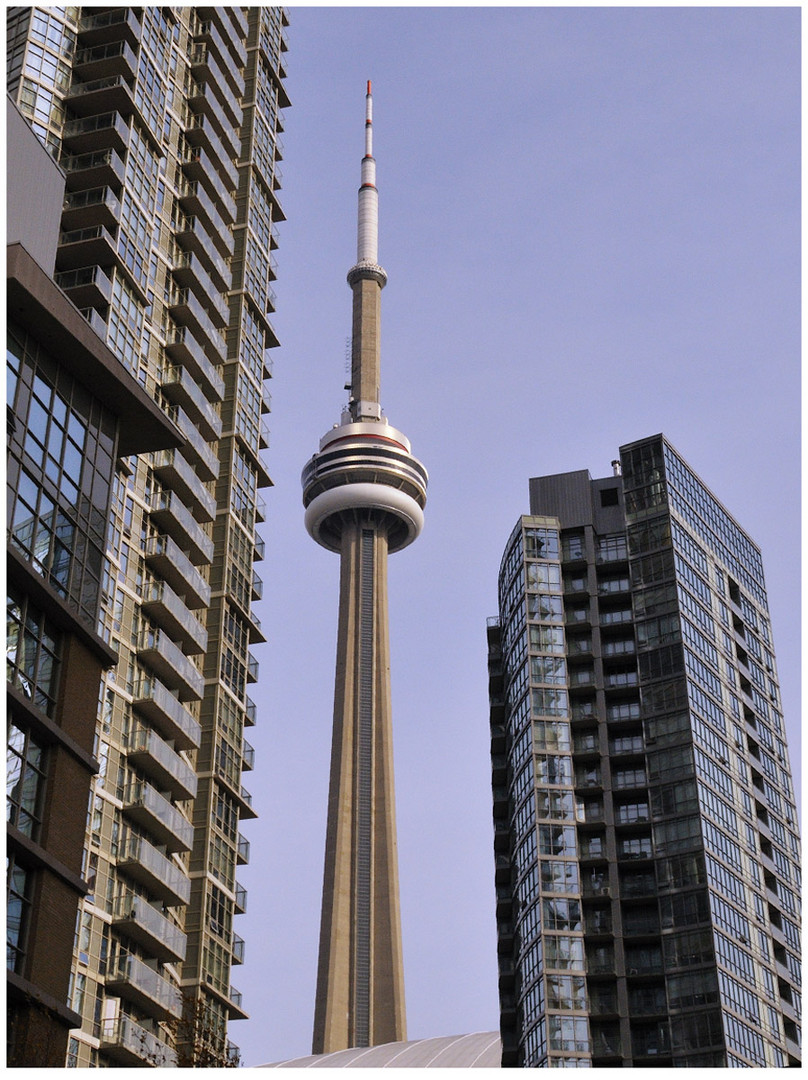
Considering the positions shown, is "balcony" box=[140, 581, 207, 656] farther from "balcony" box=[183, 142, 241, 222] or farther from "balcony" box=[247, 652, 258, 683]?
"balcony" box=[183, 142, 241, 222]

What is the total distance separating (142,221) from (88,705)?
135ft

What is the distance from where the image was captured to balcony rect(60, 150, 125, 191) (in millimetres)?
75438

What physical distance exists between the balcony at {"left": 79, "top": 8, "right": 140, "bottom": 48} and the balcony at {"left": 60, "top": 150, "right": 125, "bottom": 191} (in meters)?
6.50

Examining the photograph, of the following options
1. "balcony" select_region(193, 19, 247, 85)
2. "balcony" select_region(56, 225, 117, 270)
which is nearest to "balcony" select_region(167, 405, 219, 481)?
"balcony" select_region(56, 225, 117, 270)

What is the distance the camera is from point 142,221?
260 ft

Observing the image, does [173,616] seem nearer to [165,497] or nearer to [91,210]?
[165,497]

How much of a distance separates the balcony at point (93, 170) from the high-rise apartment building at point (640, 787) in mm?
40100

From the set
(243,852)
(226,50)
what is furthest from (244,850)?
(226,50)

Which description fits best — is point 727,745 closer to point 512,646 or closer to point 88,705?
point 512,646

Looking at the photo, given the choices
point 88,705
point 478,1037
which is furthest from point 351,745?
point 88,705

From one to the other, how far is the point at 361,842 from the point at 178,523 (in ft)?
302

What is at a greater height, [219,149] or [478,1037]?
[219,149]

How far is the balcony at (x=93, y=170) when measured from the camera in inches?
2970

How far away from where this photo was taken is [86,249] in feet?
242
